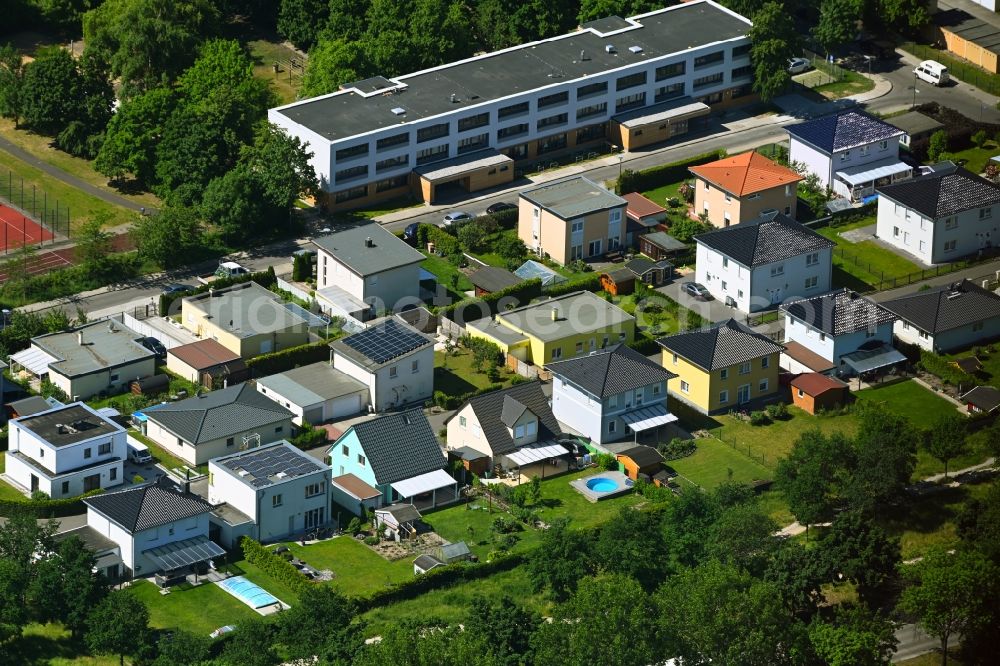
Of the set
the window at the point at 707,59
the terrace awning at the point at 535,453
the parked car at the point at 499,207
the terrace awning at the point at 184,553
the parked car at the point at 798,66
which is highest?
the window at the point at 707,59

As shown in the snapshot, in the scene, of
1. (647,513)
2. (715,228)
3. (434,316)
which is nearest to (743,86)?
(715,228)

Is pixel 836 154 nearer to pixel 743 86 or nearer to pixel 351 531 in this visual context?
pixel 743 86

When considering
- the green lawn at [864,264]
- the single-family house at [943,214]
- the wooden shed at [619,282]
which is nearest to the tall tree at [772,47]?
the green lawn at [864,264]

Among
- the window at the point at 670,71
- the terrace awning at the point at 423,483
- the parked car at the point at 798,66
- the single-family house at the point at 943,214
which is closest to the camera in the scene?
the terrace awning at the point at 423,483

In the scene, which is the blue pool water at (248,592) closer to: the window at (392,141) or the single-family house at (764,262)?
the single-family house at (764,262)

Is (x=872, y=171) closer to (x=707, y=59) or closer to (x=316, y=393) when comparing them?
(x=707, y=59)

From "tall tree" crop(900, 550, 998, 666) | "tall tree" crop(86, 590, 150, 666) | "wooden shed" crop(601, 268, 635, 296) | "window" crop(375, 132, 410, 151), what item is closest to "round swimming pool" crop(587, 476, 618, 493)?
"tall tree" crop(900, 550, 998, 666)

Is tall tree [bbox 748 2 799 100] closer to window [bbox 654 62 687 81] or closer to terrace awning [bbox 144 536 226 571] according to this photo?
window [bbox 654 62 687 81]
